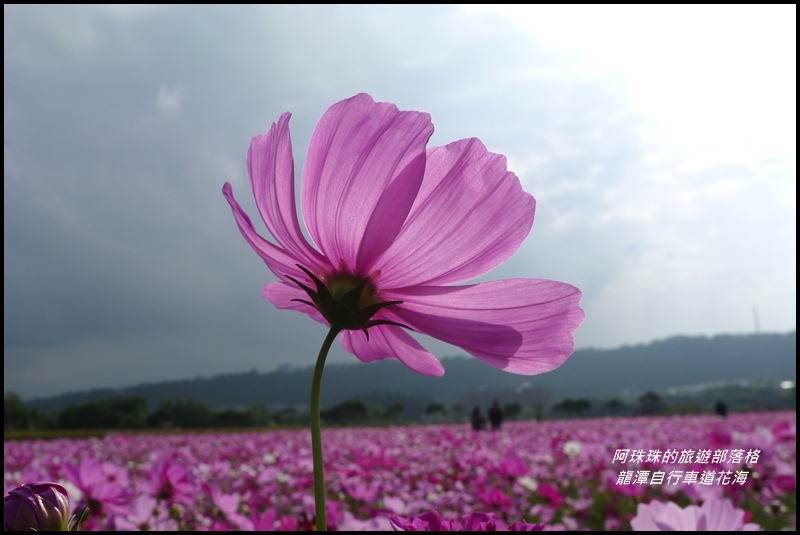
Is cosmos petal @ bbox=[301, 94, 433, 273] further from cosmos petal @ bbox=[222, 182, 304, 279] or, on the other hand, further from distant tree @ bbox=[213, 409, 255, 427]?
distant tree @ bbox=[213, 409, 255, 427]

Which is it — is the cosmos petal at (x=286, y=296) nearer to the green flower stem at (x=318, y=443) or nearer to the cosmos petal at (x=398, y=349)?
the cosmos petal at (x=398, y=349)

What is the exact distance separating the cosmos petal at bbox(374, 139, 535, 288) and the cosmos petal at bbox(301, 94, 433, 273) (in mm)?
23

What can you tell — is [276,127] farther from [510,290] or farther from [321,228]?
[510,290]

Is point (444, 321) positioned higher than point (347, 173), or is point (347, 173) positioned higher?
point (347, 173)

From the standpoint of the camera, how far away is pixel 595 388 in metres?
110

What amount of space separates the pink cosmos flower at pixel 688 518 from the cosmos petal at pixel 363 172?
1.37 ft

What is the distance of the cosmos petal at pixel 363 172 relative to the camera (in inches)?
18.9

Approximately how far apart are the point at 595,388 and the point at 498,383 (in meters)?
19.4

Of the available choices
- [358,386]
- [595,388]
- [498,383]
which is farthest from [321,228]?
[595,388]

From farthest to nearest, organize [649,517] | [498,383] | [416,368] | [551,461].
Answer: [498,383] < [551,461] < [649,517] < [416,368]

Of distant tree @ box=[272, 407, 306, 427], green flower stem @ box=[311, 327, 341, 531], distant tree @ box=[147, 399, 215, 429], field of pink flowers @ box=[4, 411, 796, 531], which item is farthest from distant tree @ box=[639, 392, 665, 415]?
green flower stem @ box=[311, 327, 341, 531]

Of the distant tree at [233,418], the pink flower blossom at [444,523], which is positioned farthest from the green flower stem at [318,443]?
the distant tree at [233,418]

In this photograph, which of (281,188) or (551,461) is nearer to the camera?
(281,188)

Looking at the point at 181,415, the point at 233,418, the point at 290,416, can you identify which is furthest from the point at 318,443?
the point at 181,415
